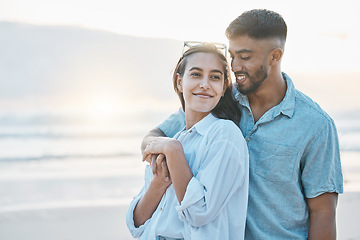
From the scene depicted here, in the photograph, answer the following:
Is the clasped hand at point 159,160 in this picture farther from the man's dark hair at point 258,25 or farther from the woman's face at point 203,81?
the man's dark hair at point 258,25

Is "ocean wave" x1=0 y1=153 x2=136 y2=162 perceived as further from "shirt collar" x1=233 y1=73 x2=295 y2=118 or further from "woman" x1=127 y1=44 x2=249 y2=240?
"woman" x1=127 y1=44 x2=249 y2=240

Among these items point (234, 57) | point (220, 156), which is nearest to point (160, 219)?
point (220, 156)

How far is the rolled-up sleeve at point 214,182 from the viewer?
225 centimetres

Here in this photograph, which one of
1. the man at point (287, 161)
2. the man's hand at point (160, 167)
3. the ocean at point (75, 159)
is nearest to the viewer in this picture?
the man's hand at point (160, 167)

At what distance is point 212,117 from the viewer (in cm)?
264

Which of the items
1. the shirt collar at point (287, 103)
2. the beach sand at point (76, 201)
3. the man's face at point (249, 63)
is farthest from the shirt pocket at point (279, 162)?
the beach sand at point (76, 201)

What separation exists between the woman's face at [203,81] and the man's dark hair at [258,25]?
1.21 feet

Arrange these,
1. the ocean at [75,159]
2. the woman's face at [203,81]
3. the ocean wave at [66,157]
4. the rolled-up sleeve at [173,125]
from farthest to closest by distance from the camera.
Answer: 1. the ocean wave at [66,157]
2. the ocean at [75,159]
3. the rolled-up sleeve at [173,125]
4. the woman's face at [203,81]

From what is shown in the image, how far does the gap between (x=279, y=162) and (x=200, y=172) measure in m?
0.61

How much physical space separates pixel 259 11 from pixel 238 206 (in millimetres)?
1323

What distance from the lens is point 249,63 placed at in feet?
9.37

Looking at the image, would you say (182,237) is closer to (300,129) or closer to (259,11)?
(300,129)

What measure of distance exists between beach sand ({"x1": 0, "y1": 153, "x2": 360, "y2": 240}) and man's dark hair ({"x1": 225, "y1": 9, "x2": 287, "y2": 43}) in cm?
344

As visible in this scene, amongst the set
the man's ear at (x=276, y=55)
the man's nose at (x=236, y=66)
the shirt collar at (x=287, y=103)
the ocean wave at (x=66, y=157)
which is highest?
the man's ear at (x=276, y=55)
